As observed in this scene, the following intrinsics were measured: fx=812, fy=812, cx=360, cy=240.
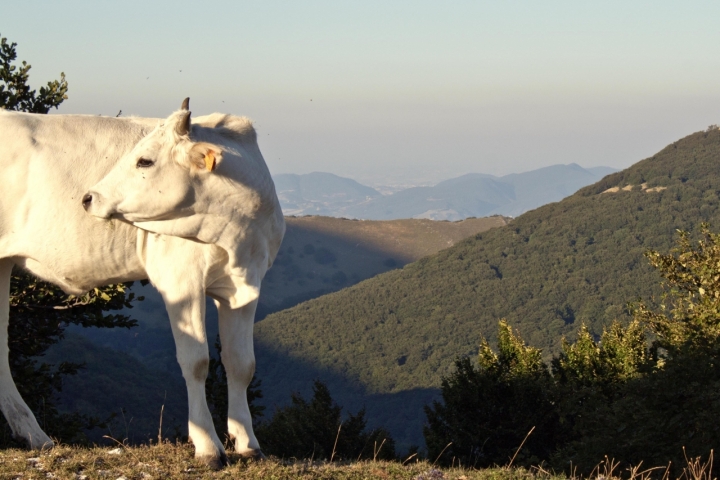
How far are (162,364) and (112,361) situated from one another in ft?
146

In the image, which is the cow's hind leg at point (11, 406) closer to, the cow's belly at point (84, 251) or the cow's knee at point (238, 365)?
the cow's belly at point (84, 251)

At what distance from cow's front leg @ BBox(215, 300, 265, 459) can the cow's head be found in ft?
3.43

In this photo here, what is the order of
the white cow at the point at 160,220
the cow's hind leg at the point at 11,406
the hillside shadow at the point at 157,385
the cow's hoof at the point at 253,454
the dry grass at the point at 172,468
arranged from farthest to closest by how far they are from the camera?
the hillside shadow at the point at 157,385 → the cow's hind leg at the point at 11,406 → the cow's hoof at the point at 253,454 → the white cow at the point at 160,220 → the dry grass at the point at 172,468

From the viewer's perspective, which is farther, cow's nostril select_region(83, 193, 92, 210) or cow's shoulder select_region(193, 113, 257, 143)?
cow's shoulder select_region(193, 113, 257, 143)

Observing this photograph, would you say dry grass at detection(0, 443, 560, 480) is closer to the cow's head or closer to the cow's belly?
the cow's belly

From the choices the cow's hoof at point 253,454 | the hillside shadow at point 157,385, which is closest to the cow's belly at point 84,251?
the cow's hoof at point 253,454

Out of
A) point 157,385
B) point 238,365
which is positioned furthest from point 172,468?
point 157,385

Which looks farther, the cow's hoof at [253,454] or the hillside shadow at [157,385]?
the hillside shadow at [157,385]

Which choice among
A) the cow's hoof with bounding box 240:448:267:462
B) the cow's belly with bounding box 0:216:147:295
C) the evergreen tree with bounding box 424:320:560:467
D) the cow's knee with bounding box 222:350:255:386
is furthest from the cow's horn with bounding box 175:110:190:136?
the evergreen tree with bounding box 424:320:560:467

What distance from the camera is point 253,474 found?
5.89 m

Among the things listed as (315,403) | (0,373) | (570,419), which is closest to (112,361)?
(315,403)

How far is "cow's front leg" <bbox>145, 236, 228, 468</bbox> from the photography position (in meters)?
6.29

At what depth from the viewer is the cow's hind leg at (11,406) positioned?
22.7 ft

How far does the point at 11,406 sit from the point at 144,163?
256 centimetres
